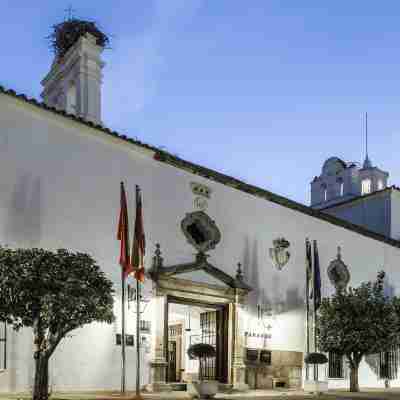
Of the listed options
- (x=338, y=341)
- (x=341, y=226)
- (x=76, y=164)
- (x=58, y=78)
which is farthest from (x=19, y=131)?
(x=341, y=226)

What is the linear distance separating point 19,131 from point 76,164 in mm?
1745

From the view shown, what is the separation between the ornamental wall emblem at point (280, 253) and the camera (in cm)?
2114

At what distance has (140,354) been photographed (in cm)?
1647

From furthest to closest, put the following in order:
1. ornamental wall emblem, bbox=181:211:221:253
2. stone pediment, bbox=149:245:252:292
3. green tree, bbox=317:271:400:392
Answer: green tree, bbox=317:271:400:392
ornamental wall emblem, bbox=181:211:221:253
stone pediment, bbox=149:245:252:292

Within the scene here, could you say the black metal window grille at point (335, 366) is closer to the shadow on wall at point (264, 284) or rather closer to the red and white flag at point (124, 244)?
the shadow on wall at point (264, 284)

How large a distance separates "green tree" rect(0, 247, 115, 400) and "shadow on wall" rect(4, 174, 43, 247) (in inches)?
90.6

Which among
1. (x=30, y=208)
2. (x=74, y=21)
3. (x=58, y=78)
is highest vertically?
(x=74, y=21)

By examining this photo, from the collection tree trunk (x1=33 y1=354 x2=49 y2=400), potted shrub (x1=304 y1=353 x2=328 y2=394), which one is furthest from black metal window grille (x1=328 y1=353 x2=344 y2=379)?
tree trunk (x1=33 y1=354 x2=49 y2=400)

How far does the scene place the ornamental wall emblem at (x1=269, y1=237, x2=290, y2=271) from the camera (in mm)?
21141

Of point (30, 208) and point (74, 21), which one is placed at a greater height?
point (74, 21)

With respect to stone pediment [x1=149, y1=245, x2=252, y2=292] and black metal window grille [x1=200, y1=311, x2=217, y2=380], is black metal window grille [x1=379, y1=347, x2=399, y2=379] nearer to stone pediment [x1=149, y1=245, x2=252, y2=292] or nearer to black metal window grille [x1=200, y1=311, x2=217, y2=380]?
black metal window grille [x1=200, y1=311, x2=217, y2=380]

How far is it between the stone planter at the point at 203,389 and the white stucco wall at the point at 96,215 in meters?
1.79

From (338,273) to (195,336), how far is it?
6377 mm

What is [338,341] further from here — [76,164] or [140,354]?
[76,164]
